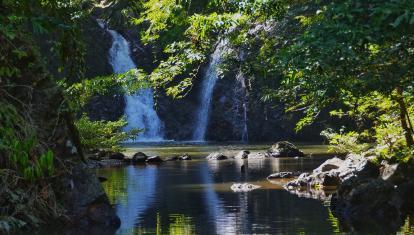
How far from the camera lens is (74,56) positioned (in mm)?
6000

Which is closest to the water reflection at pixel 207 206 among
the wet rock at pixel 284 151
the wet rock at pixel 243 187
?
the wet rock at pixel 243 187

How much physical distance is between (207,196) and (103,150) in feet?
41.3

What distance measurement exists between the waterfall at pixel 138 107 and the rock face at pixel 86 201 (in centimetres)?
3150

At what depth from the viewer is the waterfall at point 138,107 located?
43375 mm

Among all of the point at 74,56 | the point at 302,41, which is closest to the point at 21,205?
the point at 74,56

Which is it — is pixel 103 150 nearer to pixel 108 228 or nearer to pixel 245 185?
pixel 245 185

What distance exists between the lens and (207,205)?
1325 centimetres

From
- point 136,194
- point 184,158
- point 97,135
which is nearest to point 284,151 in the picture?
point 184,158

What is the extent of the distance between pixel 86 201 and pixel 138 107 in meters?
33.0

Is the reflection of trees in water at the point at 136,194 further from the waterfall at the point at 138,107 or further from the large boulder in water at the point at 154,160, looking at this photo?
the waterfall at the point at 138,107

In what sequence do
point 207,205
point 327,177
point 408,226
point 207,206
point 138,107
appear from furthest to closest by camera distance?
point 138,107 < point 327,177 < point 207,205 < point 207,206 < point 408,226

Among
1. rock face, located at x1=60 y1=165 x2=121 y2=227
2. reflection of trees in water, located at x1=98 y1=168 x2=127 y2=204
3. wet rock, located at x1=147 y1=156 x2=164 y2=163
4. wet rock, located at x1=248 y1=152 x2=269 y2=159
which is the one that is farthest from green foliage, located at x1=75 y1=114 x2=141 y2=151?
rock face, located at x1=60 y1=165 x2=121 y2=227

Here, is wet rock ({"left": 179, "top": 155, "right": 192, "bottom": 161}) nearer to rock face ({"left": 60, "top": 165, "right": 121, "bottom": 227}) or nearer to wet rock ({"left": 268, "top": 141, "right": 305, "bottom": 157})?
wet rock ({"left": 268, "top": 141, "right": 305, "bottom": 157})

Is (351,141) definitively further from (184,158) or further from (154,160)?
(184,158)
